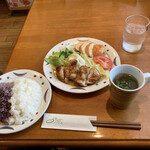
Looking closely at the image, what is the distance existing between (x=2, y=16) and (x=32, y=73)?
134 inches

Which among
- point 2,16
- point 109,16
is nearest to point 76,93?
point 109,16

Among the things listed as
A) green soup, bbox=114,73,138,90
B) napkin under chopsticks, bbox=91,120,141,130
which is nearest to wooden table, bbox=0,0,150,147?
napkin under chopsticks, bbox=91,120,141,130

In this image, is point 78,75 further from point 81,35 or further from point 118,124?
point 81,35

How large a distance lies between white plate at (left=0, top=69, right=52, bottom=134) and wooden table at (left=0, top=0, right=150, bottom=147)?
40mm

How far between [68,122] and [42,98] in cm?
21

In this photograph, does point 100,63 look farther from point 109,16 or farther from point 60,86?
point 109,16

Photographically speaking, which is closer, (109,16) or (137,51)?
(137,51)

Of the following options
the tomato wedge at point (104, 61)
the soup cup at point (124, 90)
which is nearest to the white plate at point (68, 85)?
the tomato wedge at point (104, 61)

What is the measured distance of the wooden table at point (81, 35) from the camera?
74 cm

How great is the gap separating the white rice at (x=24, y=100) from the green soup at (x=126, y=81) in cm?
45

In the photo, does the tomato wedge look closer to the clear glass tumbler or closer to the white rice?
the clear glass tumbler

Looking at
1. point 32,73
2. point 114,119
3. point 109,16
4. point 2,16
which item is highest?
point 109,16

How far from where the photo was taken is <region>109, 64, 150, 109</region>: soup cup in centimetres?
→ 71

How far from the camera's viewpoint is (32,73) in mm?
1012
